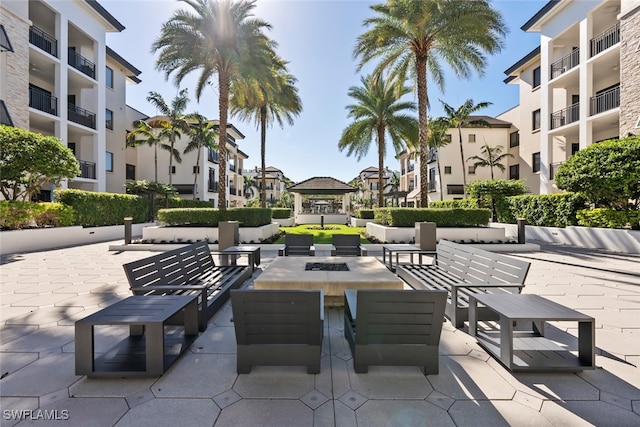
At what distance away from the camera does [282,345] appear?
3055mm

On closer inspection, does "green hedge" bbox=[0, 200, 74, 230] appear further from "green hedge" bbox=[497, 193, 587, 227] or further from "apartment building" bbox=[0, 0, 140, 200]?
"green hedge" bbox=[497, 193, 587, 227]

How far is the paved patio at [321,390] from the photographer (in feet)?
8.27

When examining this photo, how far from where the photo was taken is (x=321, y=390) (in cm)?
290

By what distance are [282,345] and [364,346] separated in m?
0.91

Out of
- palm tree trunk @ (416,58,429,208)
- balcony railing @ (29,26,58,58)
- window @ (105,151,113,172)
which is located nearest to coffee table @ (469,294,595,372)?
palm tree trunk @ (416,58,429,208)

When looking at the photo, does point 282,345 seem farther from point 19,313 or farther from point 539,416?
point 19,313

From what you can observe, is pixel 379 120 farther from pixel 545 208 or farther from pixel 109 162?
pixel 109 162

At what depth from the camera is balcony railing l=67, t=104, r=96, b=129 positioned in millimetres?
20109

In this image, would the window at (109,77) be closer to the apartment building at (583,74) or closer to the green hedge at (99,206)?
the green hedge at (99,206)

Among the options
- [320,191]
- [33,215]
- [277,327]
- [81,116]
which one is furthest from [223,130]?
[320,191]

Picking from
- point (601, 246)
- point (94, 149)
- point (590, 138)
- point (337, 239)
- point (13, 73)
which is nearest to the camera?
point (337, 239)

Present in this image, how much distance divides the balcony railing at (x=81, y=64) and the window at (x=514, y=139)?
3991 cm

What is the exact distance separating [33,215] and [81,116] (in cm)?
1164

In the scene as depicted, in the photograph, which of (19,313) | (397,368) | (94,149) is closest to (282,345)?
(397,368)
